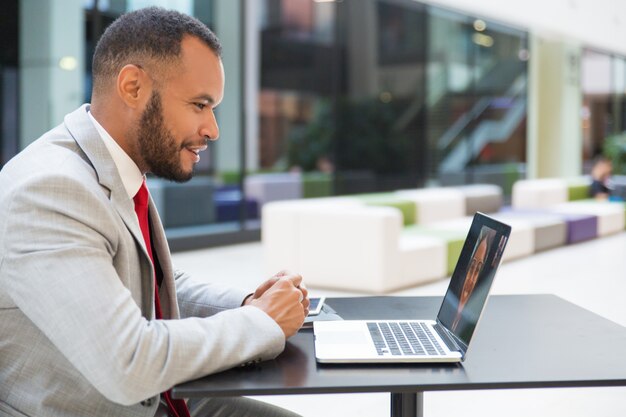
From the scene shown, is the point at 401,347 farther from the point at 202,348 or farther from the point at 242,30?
the point at 242,30

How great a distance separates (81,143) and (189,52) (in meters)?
0.26

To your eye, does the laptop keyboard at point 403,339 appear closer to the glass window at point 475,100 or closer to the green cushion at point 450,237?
the green cushion at point 450,237

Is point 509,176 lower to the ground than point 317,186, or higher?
higher

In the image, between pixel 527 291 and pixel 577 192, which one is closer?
pixel 527 291

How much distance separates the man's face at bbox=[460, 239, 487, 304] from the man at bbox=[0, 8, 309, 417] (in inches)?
13.7

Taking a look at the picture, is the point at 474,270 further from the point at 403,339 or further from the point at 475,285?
the point at 403,339

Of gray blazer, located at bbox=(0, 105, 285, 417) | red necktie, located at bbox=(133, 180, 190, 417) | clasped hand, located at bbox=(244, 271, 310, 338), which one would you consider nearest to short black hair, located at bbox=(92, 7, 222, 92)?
gray blazer, located at bbox=(0, 105, 285, 417)

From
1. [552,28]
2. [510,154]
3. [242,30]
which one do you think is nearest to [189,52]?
[242,30]

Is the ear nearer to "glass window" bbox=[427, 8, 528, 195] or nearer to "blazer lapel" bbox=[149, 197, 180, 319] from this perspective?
"blazer lapel" bbox=[149, 197, 180, 319]

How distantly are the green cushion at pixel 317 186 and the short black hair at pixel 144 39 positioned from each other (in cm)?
976

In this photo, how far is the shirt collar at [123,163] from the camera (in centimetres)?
133

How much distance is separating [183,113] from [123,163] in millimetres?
149

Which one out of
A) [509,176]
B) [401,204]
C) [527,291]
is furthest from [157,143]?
[509,176]

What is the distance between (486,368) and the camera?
4.22 ft
